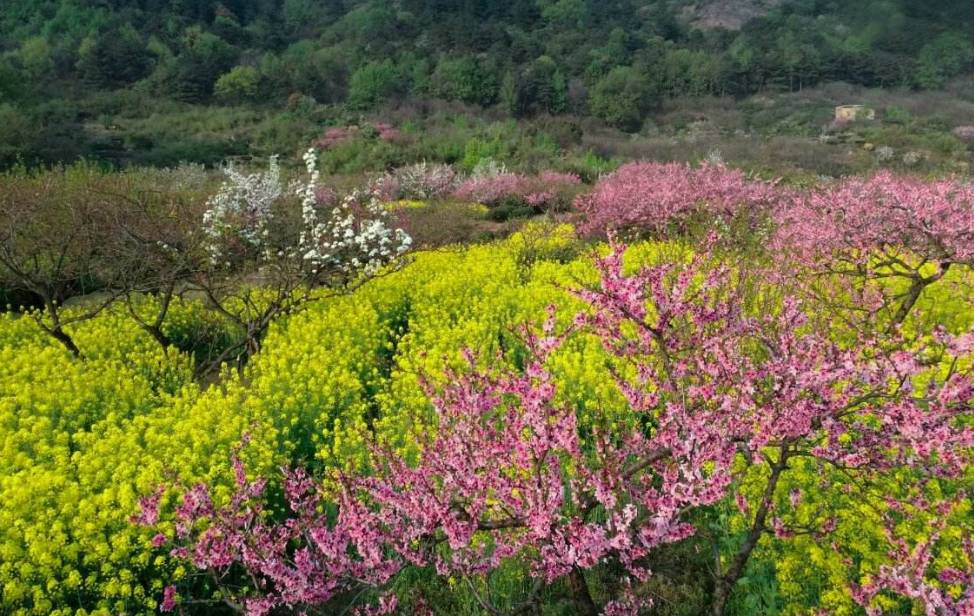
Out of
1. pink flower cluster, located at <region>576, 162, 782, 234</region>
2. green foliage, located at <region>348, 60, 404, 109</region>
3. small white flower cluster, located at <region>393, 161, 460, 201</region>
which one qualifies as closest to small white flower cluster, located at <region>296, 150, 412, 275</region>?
pink flower cluster, located at <region>576, 162, 782, 234</region>

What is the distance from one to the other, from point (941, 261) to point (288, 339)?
8067 mm

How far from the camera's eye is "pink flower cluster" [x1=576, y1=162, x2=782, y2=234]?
13938 millimetres

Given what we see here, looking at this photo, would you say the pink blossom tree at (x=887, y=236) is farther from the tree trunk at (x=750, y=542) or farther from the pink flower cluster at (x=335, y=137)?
the pink flower cluster at (x=335, y=137)

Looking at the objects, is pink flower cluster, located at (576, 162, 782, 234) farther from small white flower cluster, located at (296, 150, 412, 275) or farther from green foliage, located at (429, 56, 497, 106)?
green foliage, located at (429, 56, 497, 106)

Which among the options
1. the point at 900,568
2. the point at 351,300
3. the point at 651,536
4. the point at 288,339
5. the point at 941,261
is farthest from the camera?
the point at 351,300

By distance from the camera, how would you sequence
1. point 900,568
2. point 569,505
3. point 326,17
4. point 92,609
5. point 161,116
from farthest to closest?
point 326,17 → point 161,116 → point 569,505 → point 92,609 → point 900,568

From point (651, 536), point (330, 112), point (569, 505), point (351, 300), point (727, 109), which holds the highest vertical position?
point (651, 536)

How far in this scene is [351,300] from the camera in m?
9.40

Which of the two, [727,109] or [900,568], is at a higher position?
[900,568]

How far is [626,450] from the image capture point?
3.66m

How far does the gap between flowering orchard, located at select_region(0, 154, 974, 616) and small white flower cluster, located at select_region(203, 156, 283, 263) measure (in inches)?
79.1

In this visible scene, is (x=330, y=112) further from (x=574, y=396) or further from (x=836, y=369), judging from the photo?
(x=836, y=369)

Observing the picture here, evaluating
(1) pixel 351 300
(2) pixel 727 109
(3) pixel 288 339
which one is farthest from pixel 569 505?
(2) pixel 727 109

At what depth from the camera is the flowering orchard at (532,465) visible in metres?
3.02
